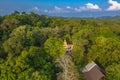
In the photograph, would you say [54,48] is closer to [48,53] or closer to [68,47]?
[48,53]

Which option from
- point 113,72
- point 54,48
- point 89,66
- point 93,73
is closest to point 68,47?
point 54,48

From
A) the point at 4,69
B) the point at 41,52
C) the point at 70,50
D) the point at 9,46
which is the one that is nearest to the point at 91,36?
the point at 70,50

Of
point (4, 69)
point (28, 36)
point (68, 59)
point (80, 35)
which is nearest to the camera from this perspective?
point (4, 69)

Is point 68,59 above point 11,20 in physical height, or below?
below

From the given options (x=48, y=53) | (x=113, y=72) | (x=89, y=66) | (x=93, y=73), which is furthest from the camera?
(x=89, y=66)

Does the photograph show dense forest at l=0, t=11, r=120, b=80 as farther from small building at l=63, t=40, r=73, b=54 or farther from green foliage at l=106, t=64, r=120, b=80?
small building at l=63, t=40, r=73, b=54

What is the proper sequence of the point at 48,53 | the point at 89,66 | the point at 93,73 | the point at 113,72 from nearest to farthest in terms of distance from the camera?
the point at 113,72, the point at 93,73, the point at 48,53, the point at 89,66

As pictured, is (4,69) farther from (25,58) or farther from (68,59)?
(68,59)

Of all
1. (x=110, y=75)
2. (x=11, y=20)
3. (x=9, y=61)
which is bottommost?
(x=110, y=75)
